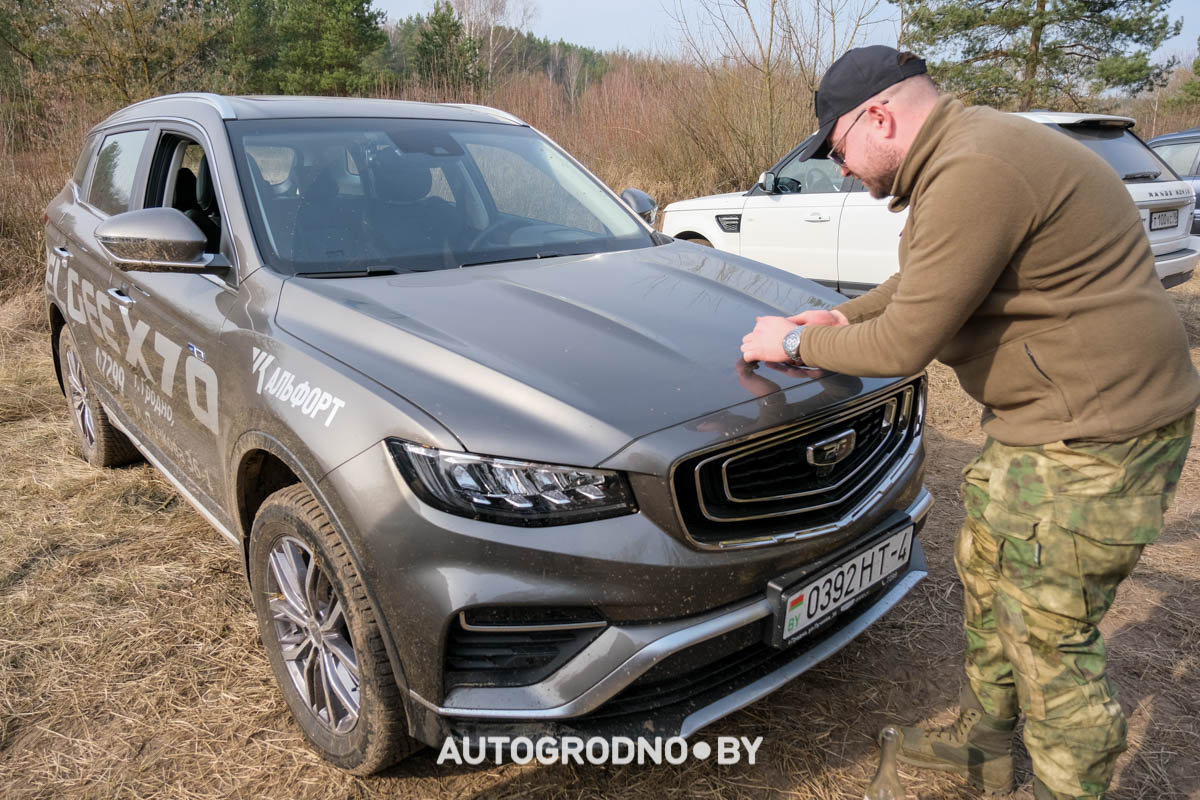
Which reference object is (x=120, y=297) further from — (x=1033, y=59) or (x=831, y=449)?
(x=1033, y=59)

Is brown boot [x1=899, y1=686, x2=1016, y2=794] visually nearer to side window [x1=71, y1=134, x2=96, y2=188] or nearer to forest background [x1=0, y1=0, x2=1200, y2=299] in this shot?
side window [x1=71, y1=134, x2=96, y2=188]

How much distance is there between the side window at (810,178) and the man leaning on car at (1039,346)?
508cm

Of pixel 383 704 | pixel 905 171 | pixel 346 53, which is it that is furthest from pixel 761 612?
pixel 346 53

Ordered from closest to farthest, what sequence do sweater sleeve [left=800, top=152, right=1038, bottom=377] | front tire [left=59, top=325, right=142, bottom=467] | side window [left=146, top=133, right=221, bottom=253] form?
1. sweater sleeve [left=800, top=152, right=1038, bottom=377]
2. side window [left=146, top=133, right=221, bottom=253]
3. front tire [left=59, top=325, right=142, bottom=467]

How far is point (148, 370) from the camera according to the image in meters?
3.08

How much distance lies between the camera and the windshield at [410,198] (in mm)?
2670

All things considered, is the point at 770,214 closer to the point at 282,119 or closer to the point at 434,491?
the point at 282,119

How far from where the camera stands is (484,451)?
5.88 ft

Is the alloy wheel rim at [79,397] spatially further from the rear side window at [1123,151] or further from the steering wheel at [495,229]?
the rear side window at [1123,151]

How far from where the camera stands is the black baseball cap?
71.8 inches

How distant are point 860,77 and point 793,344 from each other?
0.63 m

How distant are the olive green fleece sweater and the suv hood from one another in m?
0.47

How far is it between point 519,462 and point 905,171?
1067 mm

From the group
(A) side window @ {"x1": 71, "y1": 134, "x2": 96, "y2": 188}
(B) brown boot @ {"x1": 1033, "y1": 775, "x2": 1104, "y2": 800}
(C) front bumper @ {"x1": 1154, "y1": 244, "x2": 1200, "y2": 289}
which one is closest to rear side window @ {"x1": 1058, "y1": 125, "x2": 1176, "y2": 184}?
(C) front bumper @ {"x1": 1154, "y1": 244, "x2": 1200, "y2": 289}
